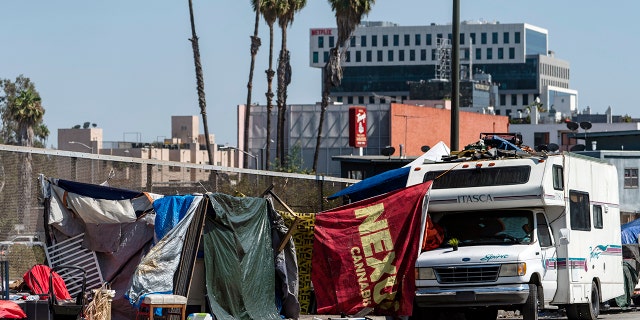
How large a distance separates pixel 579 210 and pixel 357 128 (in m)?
63.2

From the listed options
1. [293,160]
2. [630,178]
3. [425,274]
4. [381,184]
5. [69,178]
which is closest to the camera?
[69,178]

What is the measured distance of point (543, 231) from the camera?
19.4 metres

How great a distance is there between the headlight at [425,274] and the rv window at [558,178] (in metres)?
2.46

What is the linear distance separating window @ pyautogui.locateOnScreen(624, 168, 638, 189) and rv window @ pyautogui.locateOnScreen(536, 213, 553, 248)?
40968 millimetres

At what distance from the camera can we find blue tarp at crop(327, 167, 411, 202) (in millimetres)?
20188

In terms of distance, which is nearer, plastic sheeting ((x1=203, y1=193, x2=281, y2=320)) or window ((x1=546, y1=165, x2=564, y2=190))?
plastic sheeting ((x1=203, y1=193, x2=281, y2=320))

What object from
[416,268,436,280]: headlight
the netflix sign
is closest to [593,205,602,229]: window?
[416,268,436,280]: headlight

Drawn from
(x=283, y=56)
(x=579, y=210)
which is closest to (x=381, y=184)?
(x=579, y=210)

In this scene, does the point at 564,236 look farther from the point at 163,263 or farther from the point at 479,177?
the point at 163,263

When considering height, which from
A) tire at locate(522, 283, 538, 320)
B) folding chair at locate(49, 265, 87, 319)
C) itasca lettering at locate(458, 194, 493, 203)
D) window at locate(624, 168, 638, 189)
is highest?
itasca lettering at locate(458, 194, 493, 203)

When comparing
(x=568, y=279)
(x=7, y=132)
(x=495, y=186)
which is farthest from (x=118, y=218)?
(x=7, y=132)

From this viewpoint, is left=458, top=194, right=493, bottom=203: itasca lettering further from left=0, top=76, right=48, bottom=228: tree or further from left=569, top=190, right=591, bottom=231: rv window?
left=0, top=76, right=48, bottom=228: tree

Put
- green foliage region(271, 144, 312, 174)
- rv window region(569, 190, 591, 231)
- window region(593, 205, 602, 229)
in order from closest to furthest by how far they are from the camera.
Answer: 1. rv window region(569, 190, 591, 231)
2. window region(593, 205, 602, 229)
3. green foliage region(271, 144, 312, 174)

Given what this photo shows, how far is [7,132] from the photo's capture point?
10969cm
